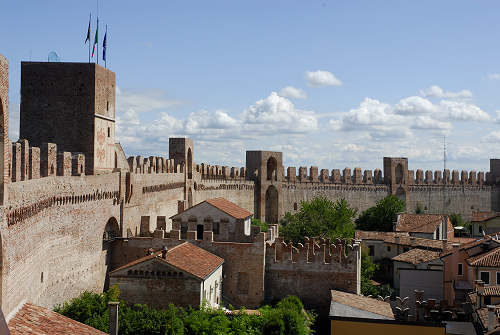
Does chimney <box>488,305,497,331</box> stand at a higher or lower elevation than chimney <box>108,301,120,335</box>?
lower

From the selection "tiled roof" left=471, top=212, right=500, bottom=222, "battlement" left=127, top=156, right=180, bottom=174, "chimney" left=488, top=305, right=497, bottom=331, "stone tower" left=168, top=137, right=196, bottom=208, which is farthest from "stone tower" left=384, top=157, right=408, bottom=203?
"chimney" left=488, top=305, right=497, bottom=331

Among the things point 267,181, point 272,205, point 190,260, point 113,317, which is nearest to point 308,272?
point 190,260

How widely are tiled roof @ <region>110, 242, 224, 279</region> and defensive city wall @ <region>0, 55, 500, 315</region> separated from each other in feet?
2.75

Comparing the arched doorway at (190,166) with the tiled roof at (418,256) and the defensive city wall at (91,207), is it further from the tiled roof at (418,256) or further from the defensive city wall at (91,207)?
the tiled roof at (418,256)

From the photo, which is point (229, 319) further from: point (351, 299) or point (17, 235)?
point (17, 235)

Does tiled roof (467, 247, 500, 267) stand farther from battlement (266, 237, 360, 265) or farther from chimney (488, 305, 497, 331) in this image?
chimney (488, 305, 497, 331)

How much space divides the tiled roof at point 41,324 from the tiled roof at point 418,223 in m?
35.5

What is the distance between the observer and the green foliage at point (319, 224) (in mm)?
38500

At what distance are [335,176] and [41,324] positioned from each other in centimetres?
4061

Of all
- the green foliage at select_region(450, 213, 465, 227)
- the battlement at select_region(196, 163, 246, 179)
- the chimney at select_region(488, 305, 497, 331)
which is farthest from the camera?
the green foliage at select_region(450, 213, 465, 227)

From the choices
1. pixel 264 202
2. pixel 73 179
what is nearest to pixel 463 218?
pixel 264 202

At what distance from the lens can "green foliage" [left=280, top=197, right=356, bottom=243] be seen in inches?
1516

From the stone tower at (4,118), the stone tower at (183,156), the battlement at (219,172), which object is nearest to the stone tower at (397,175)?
the battlement at (219,172)

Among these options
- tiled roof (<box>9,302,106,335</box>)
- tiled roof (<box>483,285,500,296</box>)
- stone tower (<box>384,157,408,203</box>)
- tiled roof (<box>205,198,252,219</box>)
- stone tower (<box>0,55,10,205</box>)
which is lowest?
tiled roof (<box>483,285,500,296</box>)
